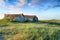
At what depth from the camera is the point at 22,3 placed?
423 centimetres

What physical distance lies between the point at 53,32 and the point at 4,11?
1.39 metres

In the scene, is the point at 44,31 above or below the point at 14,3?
below

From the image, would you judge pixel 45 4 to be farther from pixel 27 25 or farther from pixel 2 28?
pixel 2 28

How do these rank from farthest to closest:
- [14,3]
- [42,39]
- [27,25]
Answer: [14,3] < [27,25] < [42,39]

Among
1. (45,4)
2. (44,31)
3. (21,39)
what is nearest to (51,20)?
(45,4)

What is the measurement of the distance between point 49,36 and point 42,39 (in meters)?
0.16

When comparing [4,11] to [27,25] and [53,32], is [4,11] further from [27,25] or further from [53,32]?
[53,32]

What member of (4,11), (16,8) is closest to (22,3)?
(16,8)

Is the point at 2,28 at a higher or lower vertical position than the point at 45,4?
lower

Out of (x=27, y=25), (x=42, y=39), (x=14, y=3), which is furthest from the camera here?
(x=14, y=3)

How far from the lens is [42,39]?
324 cm

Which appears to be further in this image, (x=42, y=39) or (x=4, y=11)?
(x=4, y=11)

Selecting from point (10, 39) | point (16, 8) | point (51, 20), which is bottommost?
point (10, 39)

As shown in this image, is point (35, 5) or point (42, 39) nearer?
point (42, 39)
